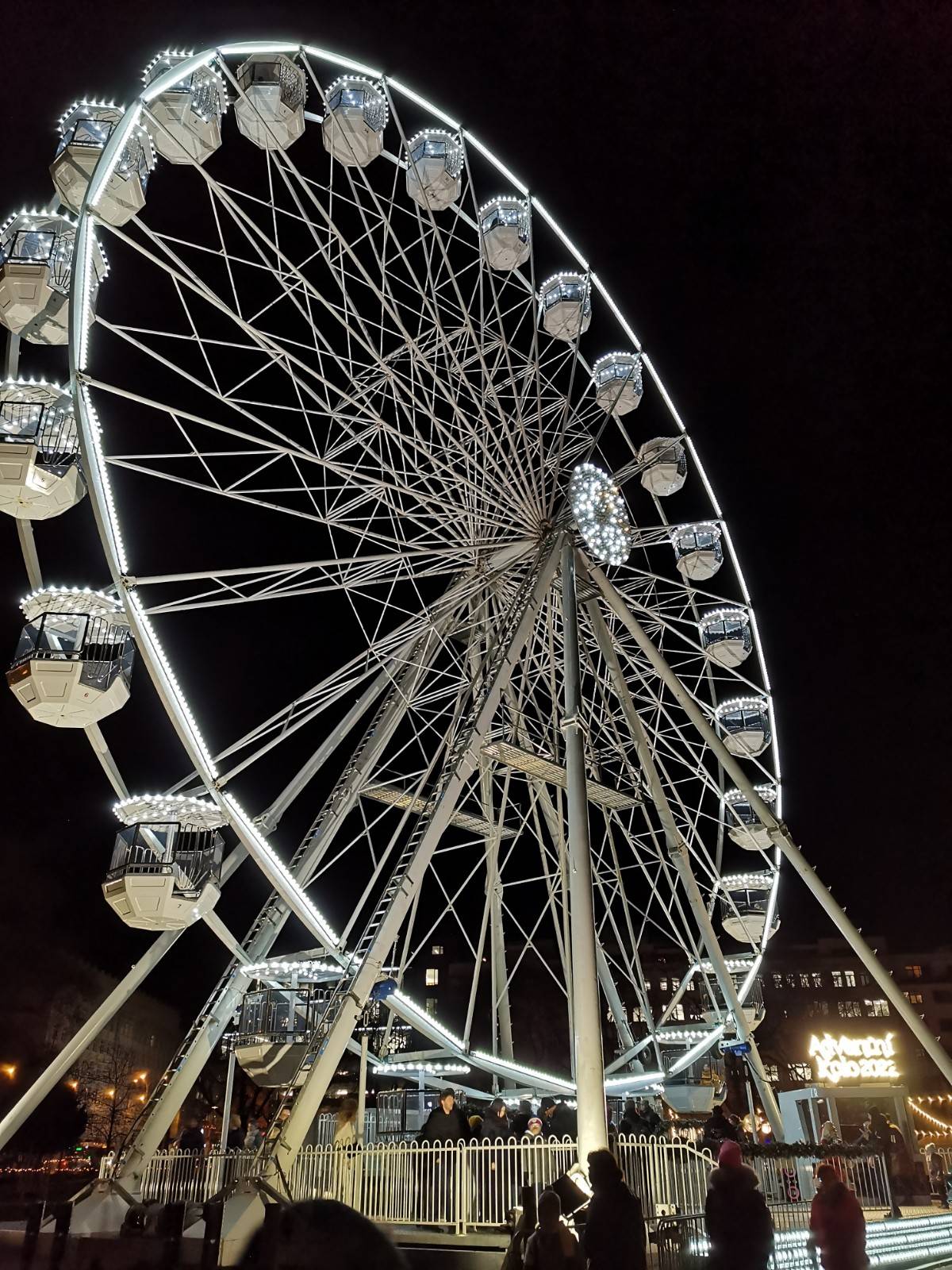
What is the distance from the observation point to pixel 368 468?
17000 millimetres

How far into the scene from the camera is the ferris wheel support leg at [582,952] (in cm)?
1118

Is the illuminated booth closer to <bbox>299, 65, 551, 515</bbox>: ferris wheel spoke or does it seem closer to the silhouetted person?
<bbox>299, 65, 551, 515</bbox>: ferris wheel spoke

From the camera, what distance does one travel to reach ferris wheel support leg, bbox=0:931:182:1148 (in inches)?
543

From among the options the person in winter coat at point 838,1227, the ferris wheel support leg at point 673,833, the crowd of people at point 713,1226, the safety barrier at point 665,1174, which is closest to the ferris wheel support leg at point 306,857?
the ferris wheel support leg at point 673,833

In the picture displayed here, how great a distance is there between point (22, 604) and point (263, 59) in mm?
9316

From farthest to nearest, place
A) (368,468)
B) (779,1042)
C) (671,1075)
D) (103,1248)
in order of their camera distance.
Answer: (779,1042)
(671,1075)
(368,468)
(103,1248)

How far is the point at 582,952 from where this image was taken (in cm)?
1251

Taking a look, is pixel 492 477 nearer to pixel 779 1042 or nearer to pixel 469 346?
pixel 469 346

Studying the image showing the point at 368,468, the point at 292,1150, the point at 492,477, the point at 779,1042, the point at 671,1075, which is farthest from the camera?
the point at 779,1042

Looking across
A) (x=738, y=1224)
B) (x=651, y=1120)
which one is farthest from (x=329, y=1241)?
(x=651, y=1120)

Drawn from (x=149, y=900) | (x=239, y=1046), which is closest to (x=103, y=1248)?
(x=149, y=900)

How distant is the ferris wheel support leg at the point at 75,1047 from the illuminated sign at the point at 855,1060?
23.6m

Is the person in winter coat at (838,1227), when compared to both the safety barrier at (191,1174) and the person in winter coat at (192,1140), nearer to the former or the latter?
the safety barrier at (191,1174)

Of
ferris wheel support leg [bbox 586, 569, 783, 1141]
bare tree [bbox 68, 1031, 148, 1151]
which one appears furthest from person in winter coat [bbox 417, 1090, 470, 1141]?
bare tree [bbox 68, 1031, 148, 1151]
